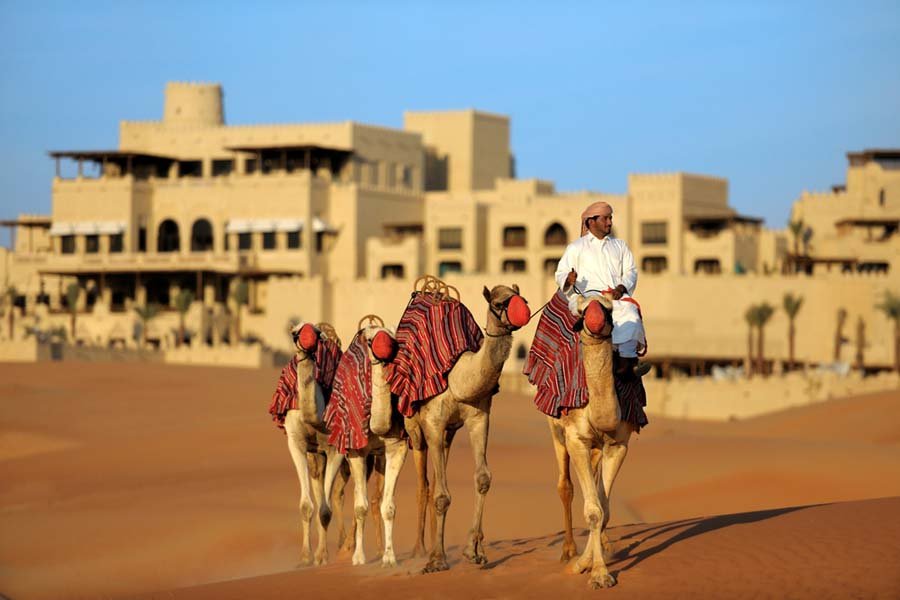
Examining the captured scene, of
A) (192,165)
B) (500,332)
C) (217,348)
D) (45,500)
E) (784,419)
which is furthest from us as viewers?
(192,165)

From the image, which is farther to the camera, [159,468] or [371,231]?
[371,231]

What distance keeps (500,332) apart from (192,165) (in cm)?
8463

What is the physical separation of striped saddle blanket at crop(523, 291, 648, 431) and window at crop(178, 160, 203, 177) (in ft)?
277

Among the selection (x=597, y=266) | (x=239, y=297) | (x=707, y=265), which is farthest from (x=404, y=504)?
(x=707, y=265)

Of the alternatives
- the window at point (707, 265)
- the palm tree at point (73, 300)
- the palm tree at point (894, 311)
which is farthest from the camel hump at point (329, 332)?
the window at point (707, 265)

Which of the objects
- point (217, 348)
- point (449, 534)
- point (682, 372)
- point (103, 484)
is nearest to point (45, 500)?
point (103, 484)

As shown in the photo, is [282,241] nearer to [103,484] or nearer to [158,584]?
[103,484]

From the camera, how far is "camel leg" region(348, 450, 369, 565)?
18.4m

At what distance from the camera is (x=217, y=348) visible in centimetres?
7500

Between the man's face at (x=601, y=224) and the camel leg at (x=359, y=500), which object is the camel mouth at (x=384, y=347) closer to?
the camel leg at (x=359, y=500)

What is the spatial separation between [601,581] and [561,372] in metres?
2.01

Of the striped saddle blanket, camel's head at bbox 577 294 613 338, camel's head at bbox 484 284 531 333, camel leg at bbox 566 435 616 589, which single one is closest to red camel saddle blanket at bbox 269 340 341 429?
camel's head at bbox 484 284 531 333

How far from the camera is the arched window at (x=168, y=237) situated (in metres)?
94.6

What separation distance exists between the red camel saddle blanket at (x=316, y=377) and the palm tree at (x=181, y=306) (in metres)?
62.7
